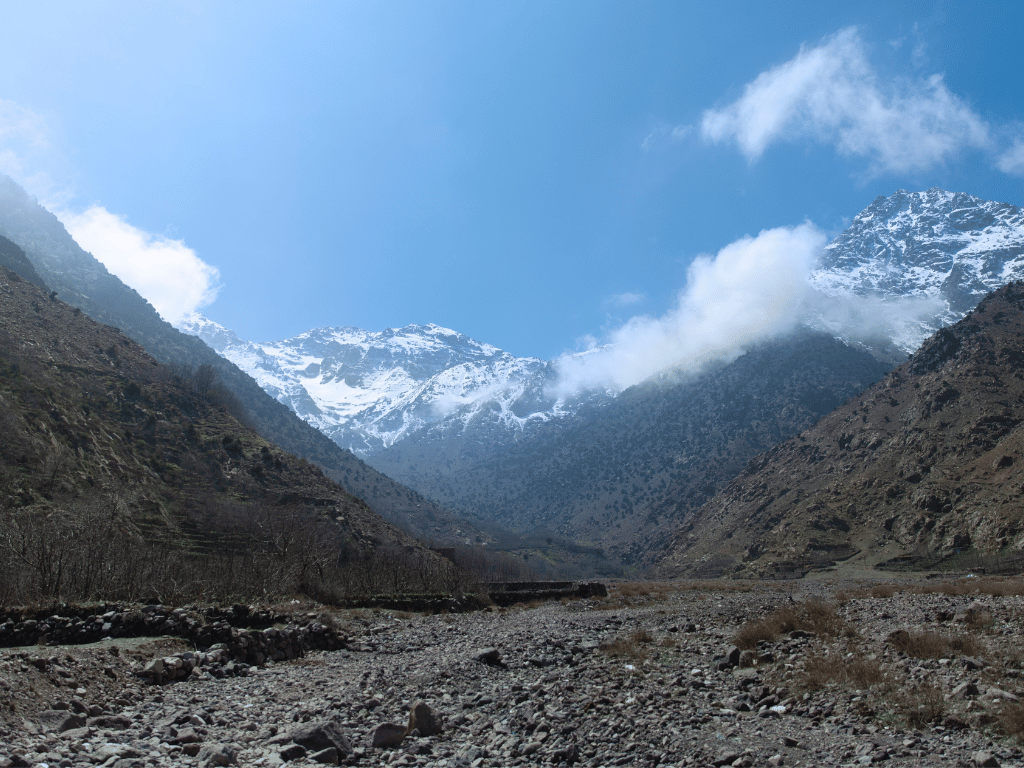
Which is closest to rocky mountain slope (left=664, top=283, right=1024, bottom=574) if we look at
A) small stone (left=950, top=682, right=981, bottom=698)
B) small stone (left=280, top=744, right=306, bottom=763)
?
small stone (left=950, top=682, right=981, bottom=698)

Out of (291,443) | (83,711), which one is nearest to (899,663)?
(83,711)

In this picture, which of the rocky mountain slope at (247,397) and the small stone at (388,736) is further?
the rocky mountain slope at (247,397)

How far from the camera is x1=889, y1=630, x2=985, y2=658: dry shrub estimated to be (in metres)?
13.5

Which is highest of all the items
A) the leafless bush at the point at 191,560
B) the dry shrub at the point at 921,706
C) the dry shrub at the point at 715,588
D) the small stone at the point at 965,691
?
the small stone at the point at 965,691

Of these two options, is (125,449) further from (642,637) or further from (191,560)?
(642,637)

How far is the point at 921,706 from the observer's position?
986 cm

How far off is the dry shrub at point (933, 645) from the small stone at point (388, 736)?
11402 millimetres

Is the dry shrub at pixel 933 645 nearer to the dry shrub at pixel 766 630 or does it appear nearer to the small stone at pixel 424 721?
the dry shrub at pixel 766 630

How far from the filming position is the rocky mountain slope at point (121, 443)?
2167 inches

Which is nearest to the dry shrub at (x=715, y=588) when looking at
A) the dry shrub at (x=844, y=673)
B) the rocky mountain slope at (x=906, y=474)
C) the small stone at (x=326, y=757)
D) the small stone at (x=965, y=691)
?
the rocky mountain slope at (x=906, y=474)

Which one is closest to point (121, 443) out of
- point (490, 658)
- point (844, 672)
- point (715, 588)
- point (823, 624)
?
point (490, 658)

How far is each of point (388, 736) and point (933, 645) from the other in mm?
12144

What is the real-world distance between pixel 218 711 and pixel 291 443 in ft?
580

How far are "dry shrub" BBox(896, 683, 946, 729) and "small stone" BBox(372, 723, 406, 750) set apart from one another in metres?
8.63
